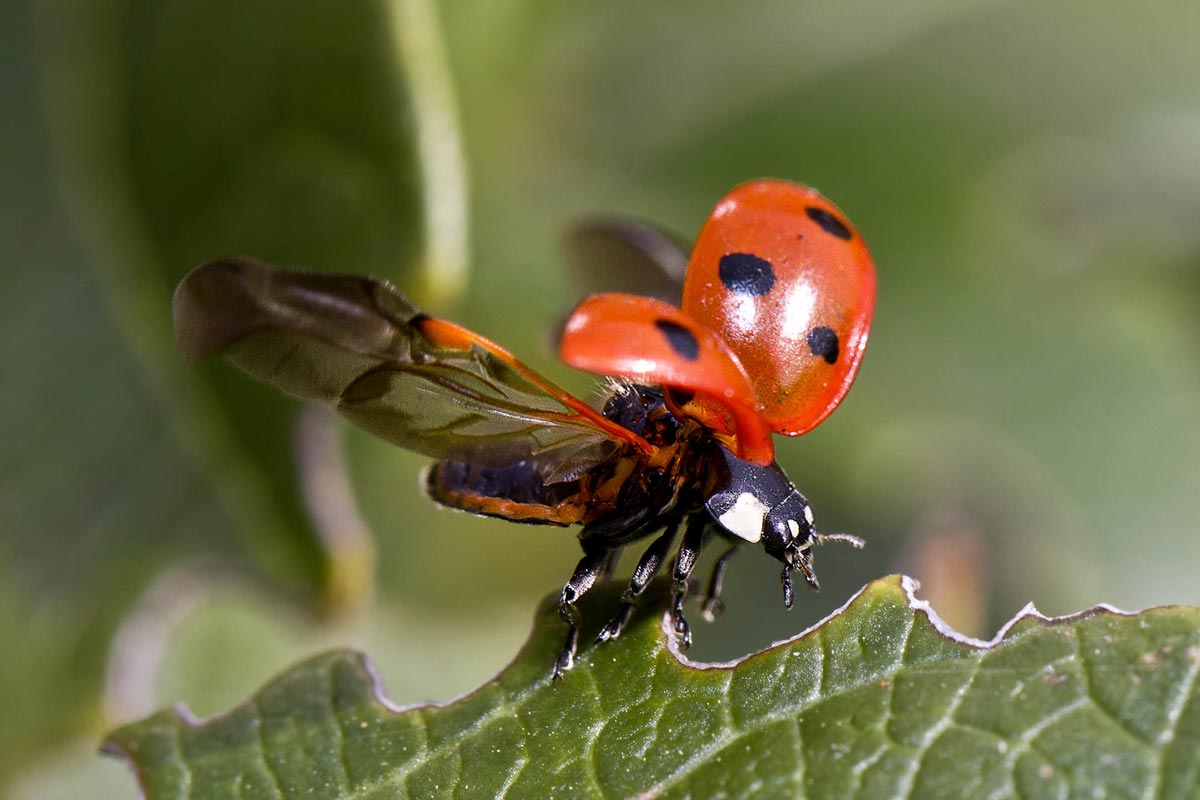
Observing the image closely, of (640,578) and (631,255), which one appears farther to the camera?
(631,255)

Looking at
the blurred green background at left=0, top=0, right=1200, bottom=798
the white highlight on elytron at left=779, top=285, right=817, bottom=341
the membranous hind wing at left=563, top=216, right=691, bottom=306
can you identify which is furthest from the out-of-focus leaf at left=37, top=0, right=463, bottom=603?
the white highlight on elytron at left=779, top=285, right=817, bottom=341

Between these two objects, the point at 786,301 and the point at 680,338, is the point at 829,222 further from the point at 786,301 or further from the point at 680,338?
the point at 680,338

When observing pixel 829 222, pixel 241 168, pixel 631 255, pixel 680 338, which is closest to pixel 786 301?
pixel 829 222

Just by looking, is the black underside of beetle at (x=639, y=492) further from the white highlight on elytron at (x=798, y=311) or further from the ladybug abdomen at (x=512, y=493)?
the white highlight on elytron at (x=798, y=311)

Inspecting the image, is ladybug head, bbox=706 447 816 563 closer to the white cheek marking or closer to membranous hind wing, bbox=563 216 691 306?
the white cheek marking

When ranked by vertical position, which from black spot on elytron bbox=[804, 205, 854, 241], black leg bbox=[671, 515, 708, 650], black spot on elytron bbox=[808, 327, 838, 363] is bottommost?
black leg bbox=[671, 515, 708, 650]

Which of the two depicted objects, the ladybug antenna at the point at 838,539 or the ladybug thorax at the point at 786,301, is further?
the ladybug antenna at the point at 838,539

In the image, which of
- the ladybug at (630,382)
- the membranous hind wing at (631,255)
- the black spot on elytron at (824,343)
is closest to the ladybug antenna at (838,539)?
the ladybug at (630,382)
